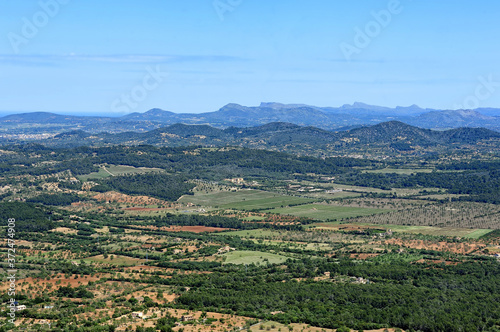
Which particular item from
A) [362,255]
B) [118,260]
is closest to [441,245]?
[362,255]

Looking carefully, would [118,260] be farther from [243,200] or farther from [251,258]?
[243,200]

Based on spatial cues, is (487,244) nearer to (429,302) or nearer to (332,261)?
(332,261)

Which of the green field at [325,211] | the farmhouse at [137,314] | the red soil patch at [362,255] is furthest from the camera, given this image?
the green field at [325,211]

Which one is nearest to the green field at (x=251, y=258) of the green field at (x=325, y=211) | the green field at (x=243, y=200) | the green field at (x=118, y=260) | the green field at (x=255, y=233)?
the green field at (x=118, y=260)

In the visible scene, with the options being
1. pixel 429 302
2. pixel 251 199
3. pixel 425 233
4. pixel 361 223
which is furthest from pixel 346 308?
pixel 251 199

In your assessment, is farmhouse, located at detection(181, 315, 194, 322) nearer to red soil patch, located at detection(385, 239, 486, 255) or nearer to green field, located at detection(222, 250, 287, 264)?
green field, located at detection(222, 250, 287, 264)

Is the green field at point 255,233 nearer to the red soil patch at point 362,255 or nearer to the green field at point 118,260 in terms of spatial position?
the red soil patch at point 362,255
